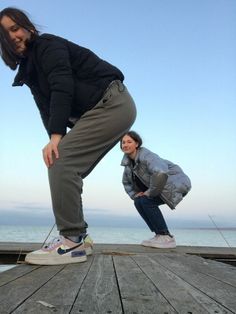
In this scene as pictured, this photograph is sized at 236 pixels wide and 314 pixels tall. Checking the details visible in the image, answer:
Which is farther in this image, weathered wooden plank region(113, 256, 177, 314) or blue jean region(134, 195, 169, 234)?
blue jean region(134, 195, 169, 234)

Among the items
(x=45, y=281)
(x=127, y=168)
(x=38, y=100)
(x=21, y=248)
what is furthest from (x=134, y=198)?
(x=45, y=281)

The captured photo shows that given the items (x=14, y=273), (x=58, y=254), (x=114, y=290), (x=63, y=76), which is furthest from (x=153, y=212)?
(x=114, y=290)

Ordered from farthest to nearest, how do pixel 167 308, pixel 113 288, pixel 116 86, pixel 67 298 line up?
pixel 116 86 < pixel 113 288 < pixel 67 298 < pixel 167 308

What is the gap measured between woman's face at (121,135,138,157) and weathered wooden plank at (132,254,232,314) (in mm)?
3611

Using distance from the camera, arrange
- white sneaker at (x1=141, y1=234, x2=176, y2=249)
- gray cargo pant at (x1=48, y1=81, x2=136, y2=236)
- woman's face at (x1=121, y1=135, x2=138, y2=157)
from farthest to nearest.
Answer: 1. woman's face at (x1=121, y1=135, x2=138, y2=157)
2. white sneaker at (x1=141, y1=234, x2=176, y2=249)
3. gray cargo pant at (x1=48, y1=81, x2=136, y2=236)

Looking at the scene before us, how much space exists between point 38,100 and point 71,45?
1.94ft

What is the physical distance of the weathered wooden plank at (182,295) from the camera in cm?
166

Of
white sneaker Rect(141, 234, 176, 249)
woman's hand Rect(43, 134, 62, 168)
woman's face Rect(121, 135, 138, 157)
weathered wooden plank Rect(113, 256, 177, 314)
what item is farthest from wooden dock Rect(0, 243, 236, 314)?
woman's face Rect(121, 135, 138, 157)

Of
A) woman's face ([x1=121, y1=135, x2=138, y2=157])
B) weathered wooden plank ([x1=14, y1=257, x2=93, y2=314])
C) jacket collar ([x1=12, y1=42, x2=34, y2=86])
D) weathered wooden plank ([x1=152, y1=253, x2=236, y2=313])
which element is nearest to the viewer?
weathered wooden plank ([x1=14, y1=257, x2=93, y2=314])

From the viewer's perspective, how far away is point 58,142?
3299mm

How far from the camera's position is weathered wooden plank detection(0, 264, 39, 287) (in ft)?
7.60

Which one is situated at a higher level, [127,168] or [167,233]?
[127,168]

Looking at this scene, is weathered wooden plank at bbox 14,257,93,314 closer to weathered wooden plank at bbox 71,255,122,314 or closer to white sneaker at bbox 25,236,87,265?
weathered wooden plank at bbox 71,255,122,314

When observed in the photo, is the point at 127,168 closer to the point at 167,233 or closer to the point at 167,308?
the point at 167,233
